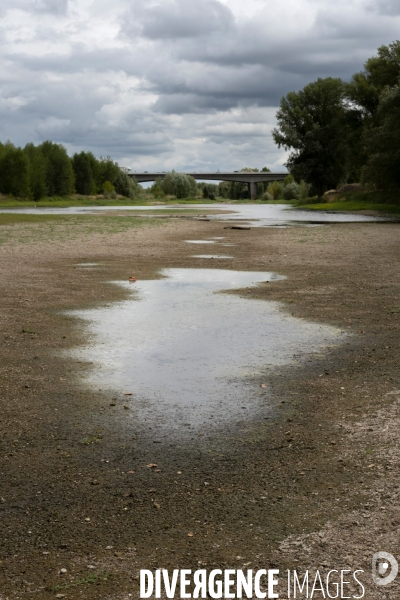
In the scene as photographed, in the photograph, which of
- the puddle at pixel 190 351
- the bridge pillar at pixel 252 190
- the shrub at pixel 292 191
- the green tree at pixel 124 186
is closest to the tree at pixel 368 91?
the puddle at pixel 190 351

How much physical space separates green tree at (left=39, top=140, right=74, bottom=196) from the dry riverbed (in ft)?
395

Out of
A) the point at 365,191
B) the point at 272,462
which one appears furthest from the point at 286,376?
the point at 365,191

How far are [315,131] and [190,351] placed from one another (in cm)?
7657

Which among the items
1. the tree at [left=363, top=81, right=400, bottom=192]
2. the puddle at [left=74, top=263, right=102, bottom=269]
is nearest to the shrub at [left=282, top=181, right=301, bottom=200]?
the tree at [left=363, top=81, right=400, bottom=192]

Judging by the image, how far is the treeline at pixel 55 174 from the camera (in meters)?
109

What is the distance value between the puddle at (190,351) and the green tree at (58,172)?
384ft

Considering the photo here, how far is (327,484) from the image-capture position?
472 centimetres

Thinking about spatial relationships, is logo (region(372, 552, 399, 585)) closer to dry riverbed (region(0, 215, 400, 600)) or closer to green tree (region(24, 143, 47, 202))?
dry riverbed (region(0, 215, 400, 600))

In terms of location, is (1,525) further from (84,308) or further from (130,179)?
(130,179)

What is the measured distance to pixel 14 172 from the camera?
109 meters

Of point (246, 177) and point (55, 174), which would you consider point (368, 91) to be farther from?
point (246, 177)

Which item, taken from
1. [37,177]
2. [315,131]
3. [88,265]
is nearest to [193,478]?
[88,265]

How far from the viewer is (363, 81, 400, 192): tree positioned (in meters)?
50.4

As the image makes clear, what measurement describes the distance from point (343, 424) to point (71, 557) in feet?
9.15
